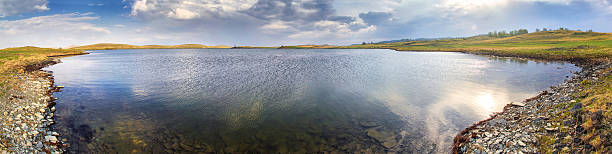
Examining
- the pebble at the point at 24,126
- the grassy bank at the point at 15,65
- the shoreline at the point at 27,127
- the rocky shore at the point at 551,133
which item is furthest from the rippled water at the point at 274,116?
the grassy bank at the point at 15,65

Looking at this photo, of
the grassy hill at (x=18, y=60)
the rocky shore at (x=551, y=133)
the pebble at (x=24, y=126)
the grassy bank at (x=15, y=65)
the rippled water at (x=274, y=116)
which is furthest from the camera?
→ the grassy hill at (x=18, y=60)

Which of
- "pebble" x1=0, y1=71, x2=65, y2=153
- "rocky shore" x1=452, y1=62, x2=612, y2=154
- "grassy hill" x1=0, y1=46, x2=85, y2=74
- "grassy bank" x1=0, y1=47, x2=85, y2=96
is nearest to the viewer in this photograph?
"rocky shore" x1=452, y1=62, x2=612, y2=154

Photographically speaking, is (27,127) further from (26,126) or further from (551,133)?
(551,133)

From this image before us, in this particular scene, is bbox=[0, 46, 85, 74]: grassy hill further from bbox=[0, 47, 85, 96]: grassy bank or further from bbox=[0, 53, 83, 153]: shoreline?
bbox=[0, 53, 83, 153]: shoreline

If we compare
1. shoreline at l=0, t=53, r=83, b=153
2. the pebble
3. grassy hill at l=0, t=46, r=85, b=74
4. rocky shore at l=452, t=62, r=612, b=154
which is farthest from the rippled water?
grassy hill at l=0, t=46, r=85, b=74

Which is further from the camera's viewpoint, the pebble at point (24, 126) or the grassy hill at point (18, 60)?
the grassy hill at point (18, 60)

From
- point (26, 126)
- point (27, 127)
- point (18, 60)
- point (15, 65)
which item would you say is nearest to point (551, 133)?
point (27, 127)

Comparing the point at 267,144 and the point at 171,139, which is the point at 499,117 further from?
the point at 171,139

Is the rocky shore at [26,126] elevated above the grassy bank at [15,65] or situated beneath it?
situated beneath

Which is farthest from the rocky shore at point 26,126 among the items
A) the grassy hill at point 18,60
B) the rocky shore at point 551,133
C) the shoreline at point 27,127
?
the grassy hill at point 18,60

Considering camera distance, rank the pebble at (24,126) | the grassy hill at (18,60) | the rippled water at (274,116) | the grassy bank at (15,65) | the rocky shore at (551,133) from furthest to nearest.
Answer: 1. the grassy hill at (18,60)
2. the grassy bank at (15,65)
3. the rippled water at (274,116)
4. the pebble at (24,126)
5. the rocky shore at (551,133)

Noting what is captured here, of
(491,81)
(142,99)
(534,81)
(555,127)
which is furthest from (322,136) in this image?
(534,81)

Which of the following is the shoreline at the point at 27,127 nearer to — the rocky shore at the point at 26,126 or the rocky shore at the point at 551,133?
the rocky shore at the point at 26,126

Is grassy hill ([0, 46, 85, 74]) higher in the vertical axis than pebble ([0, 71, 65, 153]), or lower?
higher
